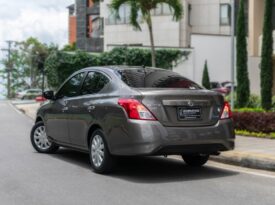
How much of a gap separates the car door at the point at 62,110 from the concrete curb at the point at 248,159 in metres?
2.73

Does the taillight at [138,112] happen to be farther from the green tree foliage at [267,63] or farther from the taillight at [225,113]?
the green tree foliage at [267,63]

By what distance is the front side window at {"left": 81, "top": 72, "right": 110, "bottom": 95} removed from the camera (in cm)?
912

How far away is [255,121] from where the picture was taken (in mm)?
13797

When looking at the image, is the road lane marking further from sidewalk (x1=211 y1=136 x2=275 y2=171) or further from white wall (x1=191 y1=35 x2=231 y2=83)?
white wall (x1=191 y1=35 x2=231 y2=83)

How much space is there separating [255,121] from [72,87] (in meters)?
5.53

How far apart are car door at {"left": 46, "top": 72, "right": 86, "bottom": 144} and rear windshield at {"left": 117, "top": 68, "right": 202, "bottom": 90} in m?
1.20

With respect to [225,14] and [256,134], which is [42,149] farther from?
[225,14]

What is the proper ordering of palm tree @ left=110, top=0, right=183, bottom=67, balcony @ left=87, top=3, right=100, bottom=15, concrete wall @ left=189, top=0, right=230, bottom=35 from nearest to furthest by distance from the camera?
palm tree @ left=110, top=0, right=183, bottom=67 < concrete wall @ left=189, top=0, right=230, bottom=35 < balcony @ left=87, top=3, right=100, bottom=15

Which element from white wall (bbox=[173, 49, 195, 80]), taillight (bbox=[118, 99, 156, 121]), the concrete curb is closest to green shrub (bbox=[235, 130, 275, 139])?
the concrete curb

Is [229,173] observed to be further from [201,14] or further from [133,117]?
[201,14]

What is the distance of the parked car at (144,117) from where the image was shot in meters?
8.01

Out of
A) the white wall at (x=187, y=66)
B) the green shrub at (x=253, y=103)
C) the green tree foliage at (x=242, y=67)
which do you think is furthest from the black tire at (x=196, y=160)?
the white wall at (x=187, y=66)

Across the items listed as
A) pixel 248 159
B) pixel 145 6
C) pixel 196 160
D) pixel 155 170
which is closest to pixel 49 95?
pixel 155 170

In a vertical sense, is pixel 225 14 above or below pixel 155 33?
above
